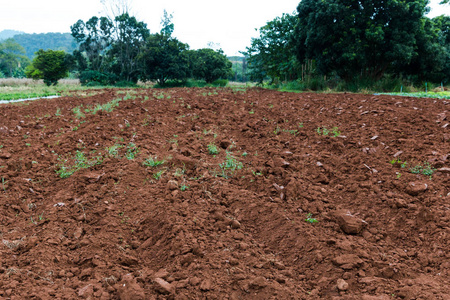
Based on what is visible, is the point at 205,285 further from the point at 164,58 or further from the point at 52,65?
the point at 52,65

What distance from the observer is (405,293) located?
1.80m

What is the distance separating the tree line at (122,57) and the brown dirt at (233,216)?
22385 millimetres

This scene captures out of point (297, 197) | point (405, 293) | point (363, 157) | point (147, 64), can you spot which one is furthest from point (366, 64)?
point (147, 64)

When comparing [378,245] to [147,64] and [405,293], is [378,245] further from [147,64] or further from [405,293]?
[147,64]

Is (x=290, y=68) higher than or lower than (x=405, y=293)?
higher

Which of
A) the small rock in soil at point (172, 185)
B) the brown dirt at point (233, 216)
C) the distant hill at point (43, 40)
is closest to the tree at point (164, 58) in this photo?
the brown dirt at point (233, 216)

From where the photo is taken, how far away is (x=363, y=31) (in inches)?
522

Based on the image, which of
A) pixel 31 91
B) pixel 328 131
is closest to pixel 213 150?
pixel 328 131

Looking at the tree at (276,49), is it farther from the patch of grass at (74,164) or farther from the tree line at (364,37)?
the patch of grass at (74,164)

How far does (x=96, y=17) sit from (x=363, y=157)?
32.2m

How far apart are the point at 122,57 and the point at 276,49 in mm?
15199

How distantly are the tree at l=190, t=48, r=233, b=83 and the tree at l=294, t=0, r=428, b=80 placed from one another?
63.7 ft

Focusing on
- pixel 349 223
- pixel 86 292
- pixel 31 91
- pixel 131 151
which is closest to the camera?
pixel 86 292

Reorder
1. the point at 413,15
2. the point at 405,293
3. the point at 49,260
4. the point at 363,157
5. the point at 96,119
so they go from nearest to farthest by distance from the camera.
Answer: the point at 405,293 < the point at 49,260 < the point at 363,157 < the point at 96,119 < the point at 413,15
